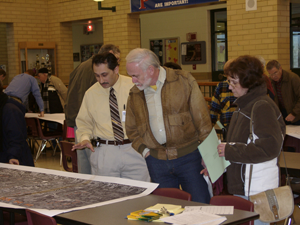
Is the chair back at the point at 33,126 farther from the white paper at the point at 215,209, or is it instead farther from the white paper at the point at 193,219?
the white paper at the point at 193,219

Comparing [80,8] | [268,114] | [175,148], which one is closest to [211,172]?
[175,148]

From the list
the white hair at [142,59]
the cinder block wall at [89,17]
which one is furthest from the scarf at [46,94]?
the white hair at [142,59]

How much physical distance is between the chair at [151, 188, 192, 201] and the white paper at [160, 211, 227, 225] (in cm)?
41

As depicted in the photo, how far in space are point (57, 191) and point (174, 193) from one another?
0.73 meters

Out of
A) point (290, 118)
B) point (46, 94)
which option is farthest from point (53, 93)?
point (290, 118)

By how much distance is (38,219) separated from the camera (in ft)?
6.74

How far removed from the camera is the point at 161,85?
2.75 meters

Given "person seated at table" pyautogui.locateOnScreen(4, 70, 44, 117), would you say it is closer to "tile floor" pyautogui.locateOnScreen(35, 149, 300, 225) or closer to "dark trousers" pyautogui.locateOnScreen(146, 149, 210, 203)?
"tile floor" pyautogui.locateOnScreen(35, 149, 300, 225)

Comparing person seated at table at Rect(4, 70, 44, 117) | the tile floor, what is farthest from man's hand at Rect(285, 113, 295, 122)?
person seated at table at Rect(4, 70, 44, 117)

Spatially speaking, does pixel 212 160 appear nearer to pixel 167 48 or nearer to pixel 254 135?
pixel 254 135

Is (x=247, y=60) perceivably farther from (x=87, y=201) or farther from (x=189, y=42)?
(x=189, y=42)

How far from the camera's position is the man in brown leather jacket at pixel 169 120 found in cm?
268

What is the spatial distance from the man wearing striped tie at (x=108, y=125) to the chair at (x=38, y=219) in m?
1.04

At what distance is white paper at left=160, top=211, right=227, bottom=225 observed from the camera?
1.85 m
